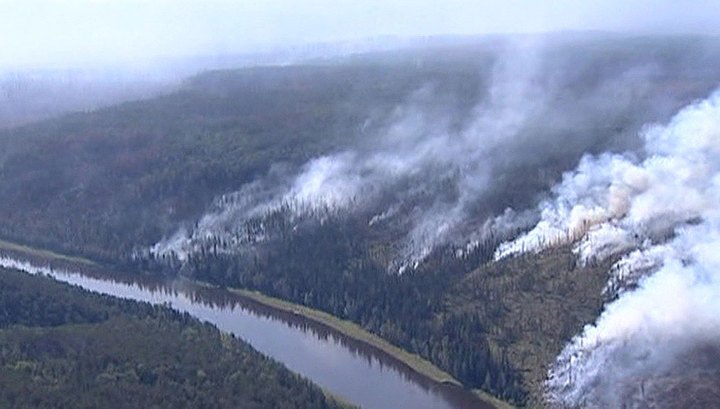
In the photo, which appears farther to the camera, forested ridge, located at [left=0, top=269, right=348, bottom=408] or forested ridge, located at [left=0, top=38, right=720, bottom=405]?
forested ridge, located at [left=0, top=38, right=720, bottom=405]

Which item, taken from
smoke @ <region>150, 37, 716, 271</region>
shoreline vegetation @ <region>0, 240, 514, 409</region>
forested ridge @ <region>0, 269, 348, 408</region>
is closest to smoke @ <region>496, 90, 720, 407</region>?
smoke @ <region>150, 37, 716, 271</region>

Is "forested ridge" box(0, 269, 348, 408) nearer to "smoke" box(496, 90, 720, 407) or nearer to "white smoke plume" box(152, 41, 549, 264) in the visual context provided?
"smoke" box(496, 90, 720, 407)

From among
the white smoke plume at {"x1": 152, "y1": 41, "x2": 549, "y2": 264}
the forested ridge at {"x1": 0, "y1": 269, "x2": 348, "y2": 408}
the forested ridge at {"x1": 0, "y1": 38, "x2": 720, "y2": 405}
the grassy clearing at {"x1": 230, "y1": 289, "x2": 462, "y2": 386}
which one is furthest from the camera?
the white smoke plume at {"x1": 152, "y1": 41, "x2": 549, "y2": 264}

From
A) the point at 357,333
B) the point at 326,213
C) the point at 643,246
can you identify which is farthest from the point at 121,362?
the point at 326,213

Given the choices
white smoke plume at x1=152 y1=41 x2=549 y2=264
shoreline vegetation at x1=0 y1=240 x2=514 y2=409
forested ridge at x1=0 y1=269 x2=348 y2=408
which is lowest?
shoreline vegetation at x1=0 y1=240 x2=514 y2=409

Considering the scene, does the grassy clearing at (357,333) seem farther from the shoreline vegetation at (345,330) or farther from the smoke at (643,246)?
the smoke at (643,246)

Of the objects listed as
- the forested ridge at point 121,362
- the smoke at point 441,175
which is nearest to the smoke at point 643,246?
Result: the smoke at point 441,175

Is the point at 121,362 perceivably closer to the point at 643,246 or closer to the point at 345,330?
the point at 345,330
